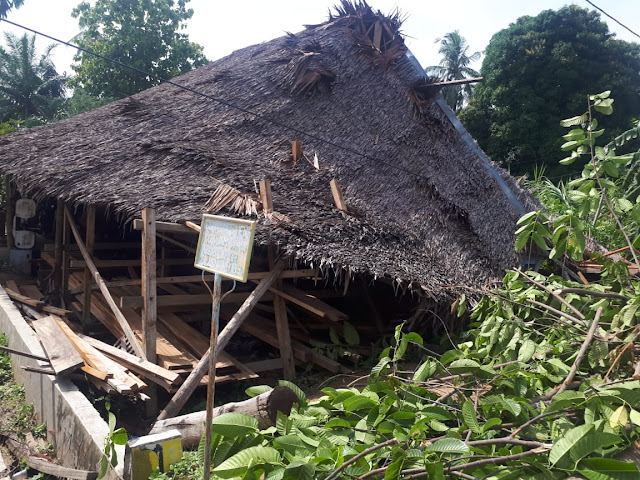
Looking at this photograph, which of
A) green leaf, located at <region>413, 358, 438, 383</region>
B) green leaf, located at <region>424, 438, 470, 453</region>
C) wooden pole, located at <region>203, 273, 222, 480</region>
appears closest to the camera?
green leaf, located at <region>424, 438, 470, 453</region>

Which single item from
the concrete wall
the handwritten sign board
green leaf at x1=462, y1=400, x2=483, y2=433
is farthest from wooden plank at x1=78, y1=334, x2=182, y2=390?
green leaf at x1=462, y1=400, x2=483, y2=433

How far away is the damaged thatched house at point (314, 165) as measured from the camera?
5.43m

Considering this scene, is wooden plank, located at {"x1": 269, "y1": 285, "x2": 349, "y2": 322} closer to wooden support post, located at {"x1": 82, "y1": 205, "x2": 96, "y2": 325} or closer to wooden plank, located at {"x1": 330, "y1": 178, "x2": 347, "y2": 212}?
wooden plank, located at {"x1": 330, "y1": 178, "x2": 347, "y2": 212}

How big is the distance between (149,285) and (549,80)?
1978 centimetres

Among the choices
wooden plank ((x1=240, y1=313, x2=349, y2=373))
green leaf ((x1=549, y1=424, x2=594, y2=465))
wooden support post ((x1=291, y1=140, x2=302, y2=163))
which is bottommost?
wooden plank ((x1=240, y1=313, x2=349, y2=373))

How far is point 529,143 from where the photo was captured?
20297 millimetres

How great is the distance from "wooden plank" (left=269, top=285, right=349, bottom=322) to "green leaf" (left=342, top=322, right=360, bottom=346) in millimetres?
652

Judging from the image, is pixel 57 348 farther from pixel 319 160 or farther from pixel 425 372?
pixel 319 160

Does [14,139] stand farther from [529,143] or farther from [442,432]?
[529,143]

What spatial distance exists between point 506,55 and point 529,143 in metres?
3.76

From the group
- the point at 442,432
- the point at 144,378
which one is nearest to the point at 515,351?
the point at 442,432

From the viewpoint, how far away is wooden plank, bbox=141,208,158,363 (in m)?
4.77

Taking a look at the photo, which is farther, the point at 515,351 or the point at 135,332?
the point at 135,332

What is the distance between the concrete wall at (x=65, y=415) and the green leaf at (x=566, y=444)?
241cm
